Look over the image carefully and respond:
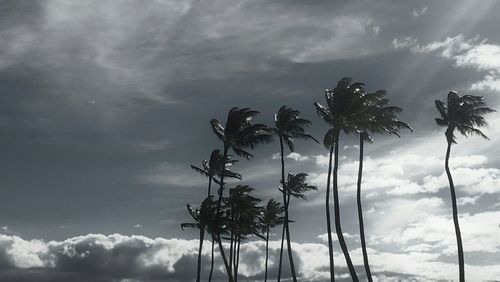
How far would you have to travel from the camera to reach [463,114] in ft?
169

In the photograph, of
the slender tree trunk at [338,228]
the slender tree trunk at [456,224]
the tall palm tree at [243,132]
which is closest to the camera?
the slender tree trunk at [338,228]

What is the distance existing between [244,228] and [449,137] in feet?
80.3

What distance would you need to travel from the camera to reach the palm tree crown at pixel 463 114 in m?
51.4

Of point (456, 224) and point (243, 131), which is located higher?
point (243, 131)

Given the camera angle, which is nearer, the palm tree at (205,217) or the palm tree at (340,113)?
the palm tree at (340,113)

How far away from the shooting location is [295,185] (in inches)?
2820

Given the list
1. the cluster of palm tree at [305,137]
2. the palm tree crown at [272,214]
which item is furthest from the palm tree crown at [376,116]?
the palm tree crown at [272,214]

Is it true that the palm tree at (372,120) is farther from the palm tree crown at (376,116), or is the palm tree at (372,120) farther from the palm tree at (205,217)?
the palm tree at (205,217)

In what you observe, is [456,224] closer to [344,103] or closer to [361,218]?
[361,218]

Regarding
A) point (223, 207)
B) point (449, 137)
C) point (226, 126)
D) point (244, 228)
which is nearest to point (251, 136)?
point (226, 126)

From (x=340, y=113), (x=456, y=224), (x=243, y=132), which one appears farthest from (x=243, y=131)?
(x=456, y=224)

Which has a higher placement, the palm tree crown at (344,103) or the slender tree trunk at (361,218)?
the palm tree crown at (344,103)

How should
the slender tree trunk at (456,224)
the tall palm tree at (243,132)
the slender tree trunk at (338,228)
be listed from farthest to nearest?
1. the tall palm tree at (243,132)
2. the slender tree trunk at (456,224)
3. the slender tree trunk at (338,228)

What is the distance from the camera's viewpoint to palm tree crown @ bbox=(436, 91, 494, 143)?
51438 mm
